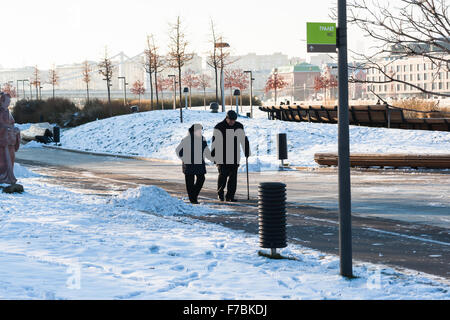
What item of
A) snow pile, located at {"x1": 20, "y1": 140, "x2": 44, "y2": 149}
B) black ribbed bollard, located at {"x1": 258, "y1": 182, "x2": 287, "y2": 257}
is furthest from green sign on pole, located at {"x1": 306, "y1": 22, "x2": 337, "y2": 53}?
snow pile, located at {"x1": 20, "y1": 140, "x2": 44, "y2": 149}

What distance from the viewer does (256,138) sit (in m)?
30.4

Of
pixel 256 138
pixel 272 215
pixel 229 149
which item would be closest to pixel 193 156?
pixel 229 149

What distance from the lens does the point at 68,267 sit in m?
7.26

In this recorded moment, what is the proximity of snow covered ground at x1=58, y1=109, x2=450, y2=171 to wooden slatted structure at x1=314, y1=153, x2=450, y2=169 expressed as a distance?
857 mm

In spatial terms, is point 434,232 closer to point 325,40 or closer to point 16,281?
point 325,40

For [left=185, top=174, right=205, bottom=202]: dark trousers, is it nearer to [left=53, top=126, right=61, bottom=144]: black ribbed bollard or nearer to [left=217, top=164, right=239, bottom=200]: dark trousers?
[left=217, top=164, right=239, bottom=200]: dark trousers

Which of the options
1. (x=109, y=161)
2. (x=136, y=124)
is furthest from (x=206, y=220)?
(x=136, y=124)

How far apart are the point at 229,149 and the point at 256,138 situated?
16.4 meters

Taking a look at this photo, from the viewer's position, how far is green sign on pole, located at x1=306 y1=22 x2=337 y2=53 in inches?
262

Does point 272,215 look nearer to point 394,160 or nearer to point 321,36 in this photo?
point 321,36

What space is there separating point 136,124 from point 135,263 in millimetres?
34712

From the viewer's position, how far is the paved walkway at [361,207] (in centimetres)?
880

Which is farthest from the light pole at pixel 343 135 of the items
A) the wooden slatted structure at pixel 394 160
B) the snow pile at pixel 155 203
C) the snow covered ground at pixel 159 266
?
the wooden slatted structure at pixel 394 160
